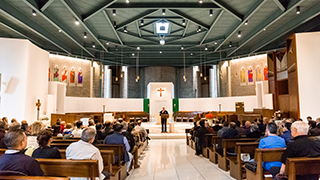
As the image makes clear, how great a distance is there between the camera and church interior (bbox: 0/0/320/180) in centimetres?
298

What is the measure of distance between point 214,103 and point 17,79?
43.2 ft

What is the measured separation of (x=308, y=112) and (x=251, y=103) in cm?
638

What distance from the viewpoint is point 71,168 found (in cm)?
235

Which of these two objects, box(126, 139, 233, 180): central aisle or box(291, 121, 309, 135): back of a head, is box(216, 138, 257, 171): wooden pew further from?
box(291, 121, 309, 135): back of a head

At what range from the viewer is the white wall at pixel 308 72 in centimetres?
845

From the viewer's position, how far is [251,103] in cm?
1483

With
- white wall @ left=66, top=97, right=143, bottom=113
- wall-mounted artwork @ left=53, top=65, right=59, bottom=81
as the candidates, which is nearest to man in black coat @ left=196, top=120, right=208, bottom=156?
white wall @ left=66, top=97, right=143, bottom=113

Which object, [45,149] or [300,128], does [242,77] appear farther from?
[45,149]

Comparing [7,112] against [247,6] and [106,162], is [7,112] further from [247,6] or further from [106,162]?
[247,6]

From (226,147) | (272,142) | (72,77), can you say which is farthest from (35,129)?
(72,77)

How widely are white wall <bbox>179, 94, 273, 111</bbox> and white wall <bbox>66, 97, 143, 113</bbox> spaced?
381 centimetres

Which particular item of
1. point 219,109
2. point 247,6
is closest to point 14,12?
point 247,6

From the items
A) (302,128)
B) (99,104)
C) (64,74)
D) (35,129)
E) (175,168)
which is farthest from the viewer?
(99,104)

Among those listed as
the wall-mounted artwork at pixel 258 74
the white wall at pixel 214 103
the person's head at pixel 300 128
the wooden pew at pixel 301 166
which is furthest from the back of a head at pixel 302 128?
the wall-mounted artwork at pixel 258 74
